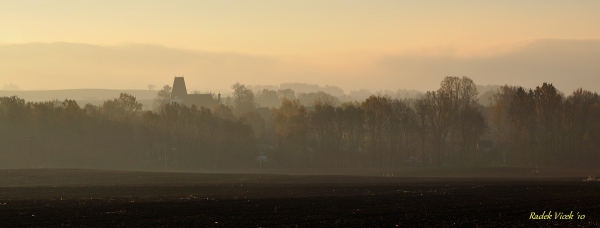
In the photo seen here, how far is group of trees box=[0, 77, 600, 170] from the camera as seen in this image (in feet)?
350

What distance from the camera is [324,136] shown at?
4636 inches

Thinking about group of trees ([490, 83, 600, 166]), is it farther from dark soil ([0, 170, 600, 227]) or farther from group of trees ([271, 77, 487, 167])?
dark soil ([0, 170, 600, 227])

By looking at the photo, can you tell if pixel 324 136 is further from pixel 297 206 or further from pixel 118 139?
pixel 297 206

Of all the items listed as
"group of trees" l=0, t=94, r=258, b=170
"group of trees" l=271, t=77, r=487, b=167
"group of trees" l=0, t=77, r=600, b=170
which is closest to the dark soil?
"group of trees" l=0, t=94, r=258, b=170

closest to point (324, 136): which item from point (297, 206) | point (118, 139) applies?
point (118, 139)

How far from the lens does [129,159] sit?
114438mm

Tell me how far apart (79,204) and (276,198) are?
1161 centimetres

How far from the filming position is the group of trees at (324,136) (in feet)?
350

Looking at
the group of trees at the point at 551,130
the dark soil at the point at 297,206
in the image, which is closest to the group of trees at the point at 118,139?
the group of trees at the point at 551,130

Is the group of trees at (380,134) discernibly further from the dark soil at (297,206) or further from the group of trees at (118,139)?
the dark soil at (297,206)

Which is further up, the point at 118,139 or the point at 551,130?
the point at 551,130

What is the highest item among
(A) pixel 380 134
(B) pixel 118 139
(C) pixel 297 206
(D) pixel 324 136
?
(A) pixel 380 134

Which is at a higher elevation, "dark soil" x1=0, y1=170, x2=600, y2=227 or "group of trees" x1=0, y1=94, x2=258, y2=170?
"group of trees" x1=0, y1=94, x2=258, y2=170

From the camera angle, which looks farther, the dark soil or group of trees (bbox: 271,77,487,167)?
group of trees (bbox: 271,77,487,167)
